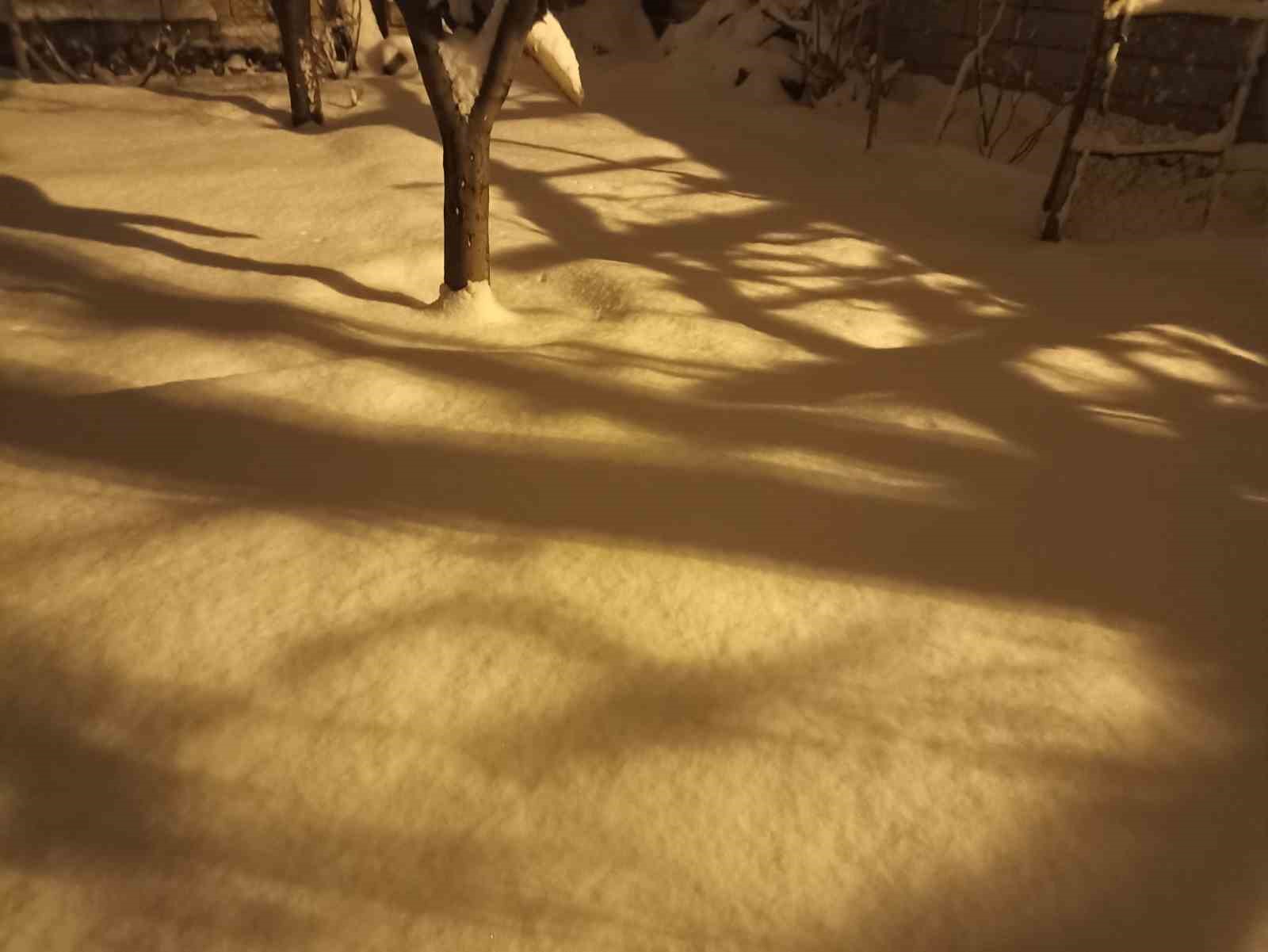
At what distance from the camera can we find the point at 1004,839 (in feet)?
3.76

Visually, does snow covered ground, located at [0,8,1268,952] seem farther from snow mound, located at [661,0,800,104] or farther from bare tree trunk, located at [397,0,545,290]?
snow mound, located at [661,0,800,104]

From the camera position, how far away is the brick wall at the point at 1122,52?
484cm

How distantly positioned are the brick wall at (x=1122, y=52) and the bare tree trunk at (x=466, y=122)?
2852 millimetres

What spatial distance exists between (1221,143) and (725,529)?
3783 mm

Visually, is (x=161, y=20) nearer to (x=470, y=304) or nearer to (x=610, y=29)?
(x=610, y=29)

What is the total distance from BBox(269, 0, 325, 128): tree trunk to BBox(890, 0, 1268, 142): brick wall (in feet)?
13.3

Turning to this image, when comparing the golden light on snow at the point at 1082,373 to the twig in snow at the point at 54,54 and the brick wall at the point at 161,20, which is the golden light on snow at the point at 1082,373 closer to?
the brick wall at the point at 161,20

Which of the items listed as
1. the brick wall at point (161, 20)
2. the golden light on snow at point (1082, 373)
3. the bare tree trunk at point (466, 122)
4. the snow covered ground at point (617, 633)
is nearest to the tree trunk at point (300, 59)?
the brick wall at point (161, 20)

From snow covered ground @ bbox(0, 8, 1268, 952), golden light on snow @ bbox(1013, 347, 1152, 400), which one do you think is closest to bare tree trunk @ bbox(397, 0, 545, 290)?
snow covered ground @ bbox(0, 8, 1268, 952)

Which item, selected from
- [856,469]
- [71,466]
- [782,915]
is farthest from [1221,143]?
[71,466]

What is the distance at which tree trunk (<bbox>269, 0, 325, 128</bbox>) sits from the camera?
489cm

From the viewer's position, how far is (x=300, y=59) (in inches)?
199

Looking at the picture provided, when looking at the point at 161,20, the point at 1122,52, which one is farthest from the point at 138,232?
the point at 1122,52

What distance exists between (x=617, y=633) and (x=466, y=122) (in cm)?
174
